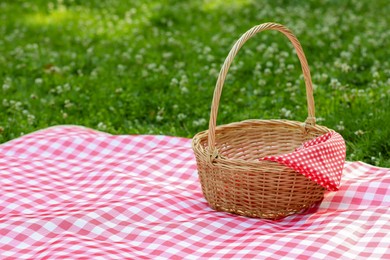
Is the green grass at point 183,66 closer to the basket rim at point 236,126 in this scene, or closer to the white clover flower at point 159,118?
the white clover flower at point 159,118

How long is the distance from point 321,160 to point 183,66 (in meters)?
3.17

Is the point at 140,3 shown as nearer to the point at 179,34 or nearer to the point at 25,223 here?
the point at 179,34

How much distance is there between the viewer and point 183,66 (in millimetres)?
6426

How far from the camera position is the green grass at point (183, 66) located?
5188 millimetres

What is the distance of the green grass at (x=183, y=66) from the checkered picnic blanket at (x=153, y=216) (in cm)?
75

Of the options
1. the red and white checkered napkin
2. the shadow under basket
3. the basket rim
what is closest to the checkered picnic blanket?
the shadow under basket

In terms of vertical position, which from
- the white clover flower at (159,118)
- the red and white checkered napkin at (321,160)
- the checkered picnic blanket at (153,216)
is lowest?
the checkered picnic blanket at (153,216)

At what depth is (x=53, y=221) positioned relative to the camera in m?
3.30

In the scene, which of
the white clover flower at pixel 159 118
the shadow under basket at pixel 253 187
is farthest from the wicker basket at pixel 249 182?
the white clover flower at pixel 159 118

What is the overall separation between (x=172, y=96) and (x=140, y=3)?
346cm

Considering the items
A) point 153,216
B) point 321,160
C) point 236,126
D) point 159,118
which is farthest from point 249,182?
point 159,118

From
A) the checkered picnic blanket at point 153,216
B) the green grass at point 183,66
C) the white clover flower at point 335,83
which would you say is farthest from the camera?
the white clover flower at point 335,83

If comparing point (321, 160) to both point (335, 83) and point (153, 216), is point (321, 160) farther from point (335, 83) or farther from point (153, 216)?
point (335, 83)

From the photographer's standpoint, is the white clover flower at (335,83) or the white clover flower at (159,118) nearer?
the white clover flower at (159,118)
